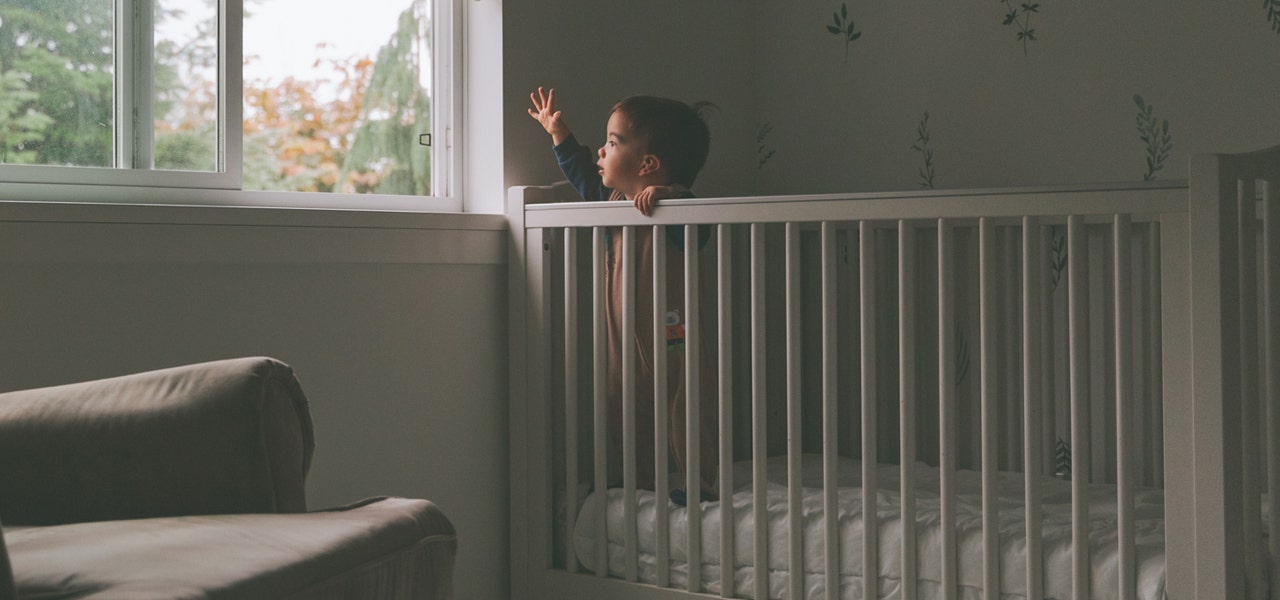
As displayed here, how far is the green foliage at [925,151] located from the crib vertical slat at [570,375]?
3.11ft

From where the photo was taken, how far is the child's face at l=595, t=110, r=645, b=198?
2174mm

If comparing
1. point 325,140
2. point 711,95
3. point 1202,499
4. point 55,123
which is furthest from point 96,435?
point 711,95

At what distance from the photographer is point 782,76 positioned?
9.56 feet

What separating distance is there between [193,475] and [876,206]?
1064 millimetres

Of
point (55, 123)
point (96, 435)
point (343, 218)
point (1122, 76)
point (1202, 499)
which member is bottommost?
point (1202, 499)

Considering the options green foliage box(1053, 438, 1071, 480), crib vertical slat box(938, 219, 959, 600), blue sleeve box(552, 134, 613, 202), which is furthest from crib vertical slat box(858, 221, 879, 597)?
green foliage box(1053, 438, 1071, 480)

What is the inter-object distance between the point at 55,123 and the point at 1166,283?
1.61 metres

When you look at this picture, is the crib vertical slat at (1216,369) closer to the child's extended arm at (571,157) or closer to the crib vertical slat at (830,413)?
the crib vertical slat at (830,413)

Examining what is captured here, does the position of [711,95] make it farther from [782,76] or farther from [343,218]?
[343,218]

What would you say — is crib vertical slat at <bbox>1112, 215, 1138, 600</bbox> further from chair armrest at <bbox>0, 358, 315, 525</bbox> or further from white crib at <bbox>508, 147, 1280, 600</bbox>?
chair armrest at <bbox>0, 358, 315, 525</bbox>

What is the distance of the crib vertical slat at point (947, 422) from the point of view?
1.75 meters

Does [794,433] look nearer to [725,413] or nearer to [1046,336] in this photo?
[725,413]

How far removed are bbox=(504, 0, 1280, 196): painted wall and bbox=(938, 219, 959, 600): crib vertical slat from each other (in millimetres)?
664

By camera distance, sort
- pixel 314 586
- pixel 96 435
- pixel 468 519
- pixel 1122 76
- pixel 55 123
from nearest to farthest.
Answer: pixel 314 586 → pixel 96 435 → pixel 55 123 → pixel 468 519 → pixel 1122 76
